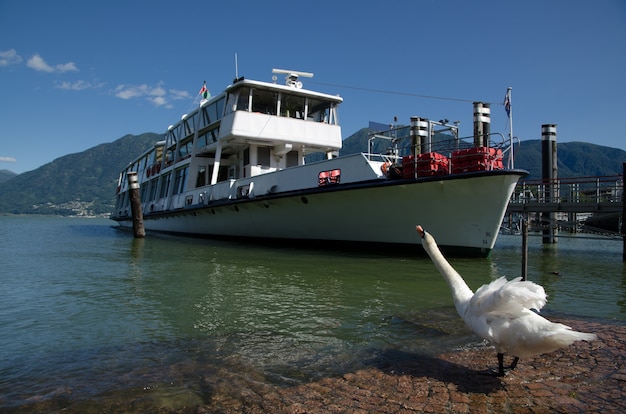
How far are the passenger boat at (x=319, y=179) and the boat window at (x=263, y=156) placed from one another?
0.05m

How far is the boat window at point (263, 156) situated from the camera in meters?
18.7

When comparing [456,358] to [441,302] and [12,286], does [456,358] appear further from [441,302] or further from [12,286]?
[12,286]

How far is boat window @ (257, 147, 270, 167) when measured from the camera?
18.7 metres

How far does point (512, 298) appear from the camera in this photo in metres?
3.31

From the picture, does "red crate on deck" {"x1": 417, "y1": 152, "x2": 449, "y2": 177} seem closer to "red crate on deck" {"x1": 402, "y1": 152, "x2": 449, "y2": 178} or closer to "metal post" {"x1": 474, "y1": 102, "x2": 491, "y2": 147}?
"red crate on deck" {"x1": 402, "y1": 152, "x2": 449, "y2": 178}

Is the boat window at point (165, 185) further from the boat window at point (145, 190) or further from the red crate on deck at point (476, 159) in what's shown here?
the red crate on deck at point (476, 159)

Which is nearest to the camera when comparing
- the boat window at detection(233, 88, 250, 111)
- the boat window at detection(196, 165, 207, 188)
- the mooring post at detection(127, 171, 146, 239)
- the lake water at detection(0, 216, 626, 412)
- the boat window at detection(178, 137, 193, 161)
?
the lake water at detection(0, 216, 626, 412)

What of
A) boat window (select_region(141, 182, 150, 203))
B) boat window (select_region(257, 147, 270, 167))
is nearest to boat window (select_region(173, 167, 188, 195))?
boat window (select_region(257, 147, 270, 167))

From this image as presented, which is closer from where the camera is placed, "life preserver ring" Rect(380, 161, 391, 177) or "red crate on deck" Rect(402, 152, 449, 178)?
"red crate on deck" Rect(402, 152, 449, 178)

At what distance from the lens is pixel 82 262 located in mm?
11586

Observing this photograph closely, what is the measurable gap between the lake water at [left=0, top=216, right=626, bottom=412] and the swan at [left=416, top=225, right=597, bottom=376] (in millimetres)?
888

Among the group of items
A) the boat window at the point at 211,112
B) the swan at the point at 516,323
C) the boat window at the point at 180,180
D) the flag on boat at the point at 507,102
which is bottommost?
the swan at the point at 516,323

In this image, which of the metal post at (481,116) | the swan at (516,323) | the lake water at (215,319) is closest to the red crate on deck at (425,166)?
the lake water at (215,319)

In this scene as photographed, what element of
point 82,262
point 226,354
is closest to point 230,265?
point 82,262
